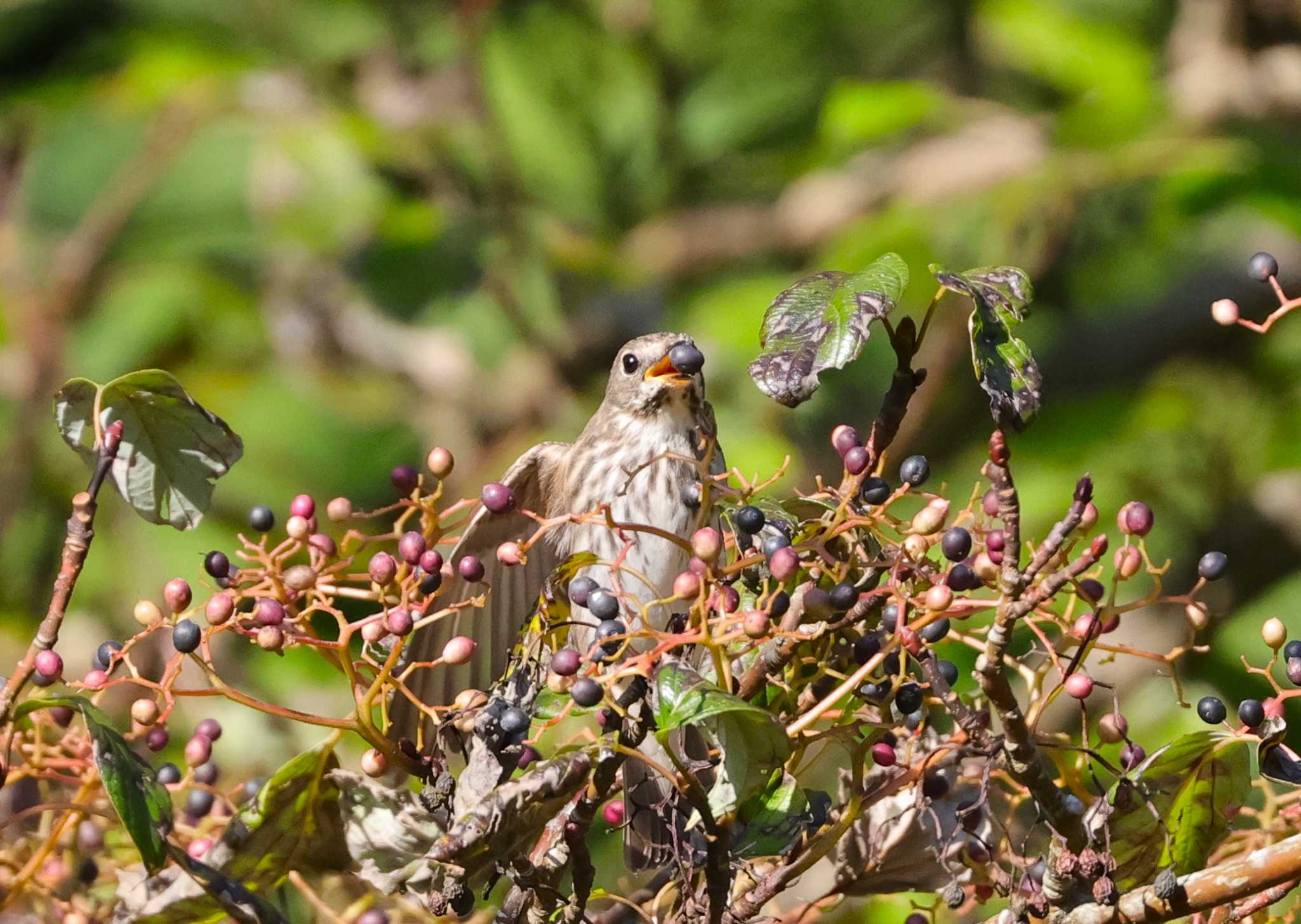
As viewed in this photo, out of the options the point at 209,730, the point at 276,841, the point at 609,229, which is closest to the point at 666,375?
the point at 209,730

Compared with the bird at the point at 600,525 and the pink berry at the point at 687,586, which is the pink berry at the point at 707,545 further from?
the bird at the point at 600,525

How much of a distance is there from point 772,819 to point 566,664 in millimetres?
237

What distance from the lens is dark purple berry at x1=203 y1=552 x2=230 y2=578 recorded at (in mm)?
1634

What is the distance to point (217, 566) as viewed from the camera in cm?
164

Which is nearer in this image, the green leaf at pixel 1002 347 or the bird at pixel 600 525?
the green leaf at pixel 1002 347

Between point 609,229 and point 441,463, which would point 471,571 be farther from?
point 609,229

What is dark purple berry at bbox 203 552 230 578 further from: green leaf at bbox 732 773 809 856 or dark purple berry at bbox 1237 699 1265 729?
dark purple berry at bbox 1237 699 1265 729

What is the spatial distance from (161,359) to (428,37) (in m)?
1.97

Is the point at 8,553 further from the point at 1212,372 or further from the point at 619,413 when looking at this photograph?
the point at 1212,372

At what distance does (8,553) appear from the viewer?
471cm

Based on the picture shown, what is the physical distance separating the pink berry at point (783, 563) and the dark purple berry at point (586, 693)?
0.17m

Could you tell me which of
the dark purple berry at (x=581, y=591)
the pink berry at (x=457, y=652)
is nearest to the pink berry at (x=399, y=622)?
the pink berry at (x=457, y=652)

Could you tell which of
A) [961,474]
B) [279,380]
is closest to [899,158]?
[961,474]

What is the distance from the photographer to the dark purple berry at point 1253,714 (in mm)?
1493
